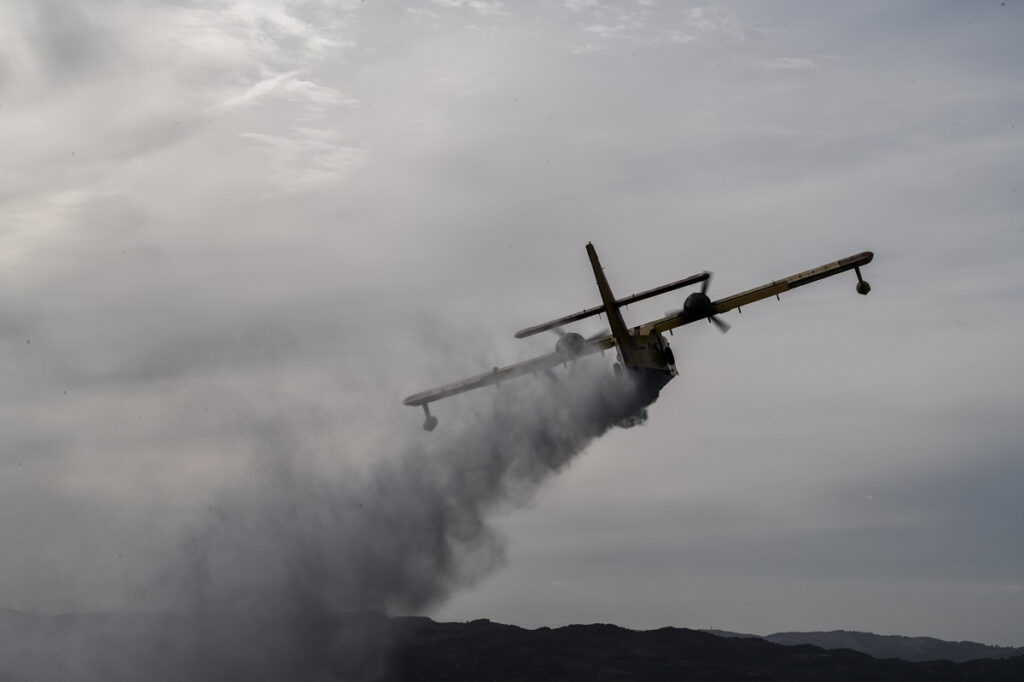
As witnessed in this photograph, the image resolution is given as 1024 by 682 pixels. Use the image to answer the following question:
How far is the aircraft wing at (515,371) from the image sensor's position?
1962 inches

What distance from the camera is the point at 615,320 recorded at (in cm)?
4772

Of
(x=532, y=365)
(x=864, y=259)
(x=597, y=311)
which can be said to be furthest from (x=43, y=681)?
(x=864, y=259)

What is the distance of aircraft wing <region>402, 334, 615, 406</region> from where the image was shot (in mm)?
49844

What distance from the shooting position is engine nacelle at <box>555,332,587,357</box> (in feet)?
162

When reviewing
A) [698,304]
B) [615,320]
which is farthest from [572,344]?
[698,304]

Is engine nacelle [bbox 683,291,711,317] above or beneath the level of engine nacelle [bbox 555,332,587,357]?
above

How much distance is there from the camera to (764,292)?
4984cm

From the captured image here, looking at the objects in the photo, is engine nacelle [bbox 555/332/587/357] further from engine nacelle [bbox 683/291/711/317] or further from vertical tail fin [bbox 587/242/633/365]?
engine nacelle [bbox 683/291/711/317]

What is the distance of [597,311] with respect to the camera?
1907 inches

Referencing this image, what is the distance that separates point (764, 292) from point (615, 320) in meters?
8.28

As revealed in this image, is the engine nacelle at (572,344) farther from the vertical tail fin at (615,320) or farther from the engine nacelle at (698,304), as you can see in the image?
the engine nacelle at (698,304)

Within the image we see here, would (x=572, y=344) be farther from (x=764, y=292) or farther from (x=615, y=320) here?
(x=764, y=292)

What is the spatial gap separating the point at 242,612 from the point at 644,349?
115 feet

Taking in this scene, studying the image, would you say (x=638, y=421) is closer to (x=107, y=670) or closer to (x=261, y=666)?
(x=261, y=666)
